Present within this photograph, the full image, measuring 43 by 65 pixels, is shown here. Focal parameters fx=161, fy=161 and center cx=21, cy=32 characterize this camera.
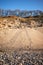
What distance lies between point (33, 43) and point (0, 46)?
4.20 metres

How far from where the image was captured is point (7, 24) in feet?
96.7

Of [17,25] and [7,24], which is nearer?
[7,24]

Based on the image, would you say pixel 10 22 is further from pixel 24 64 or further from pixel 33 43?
pixel 24 64

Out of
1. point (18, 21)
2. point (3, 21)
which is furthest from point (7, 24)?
point (18, 21)

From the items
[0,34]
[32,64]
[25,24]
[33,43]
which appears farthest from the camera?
[25,24]

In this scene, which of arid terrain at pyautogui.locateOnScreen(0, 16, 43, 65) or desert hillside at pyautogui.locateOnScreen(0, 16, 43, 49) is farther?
desert hillside at pyautogui.locateOnScreen(0, 16, 43, 49)

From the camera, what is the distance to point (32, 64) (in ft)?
35.8

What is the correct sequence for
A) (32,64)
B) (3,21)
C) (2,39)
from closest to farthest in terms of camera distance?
(32,64) < (2,39) < (3,21)

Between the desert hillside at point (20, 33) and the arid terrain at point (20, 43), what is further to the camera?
the desert hillside at point (20, 33)

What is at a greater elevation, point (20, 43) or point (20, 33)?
point (20, 33)

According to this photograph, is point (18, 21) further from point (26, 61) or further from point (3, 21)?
point (26, 61)

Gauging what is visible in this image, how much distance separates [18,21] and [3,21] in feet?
14.5

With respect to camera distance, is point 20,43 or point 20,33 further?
point 20,33

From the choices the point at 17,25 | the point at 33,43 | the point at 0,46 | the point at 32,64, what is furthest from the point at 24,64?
the point at 17,25
